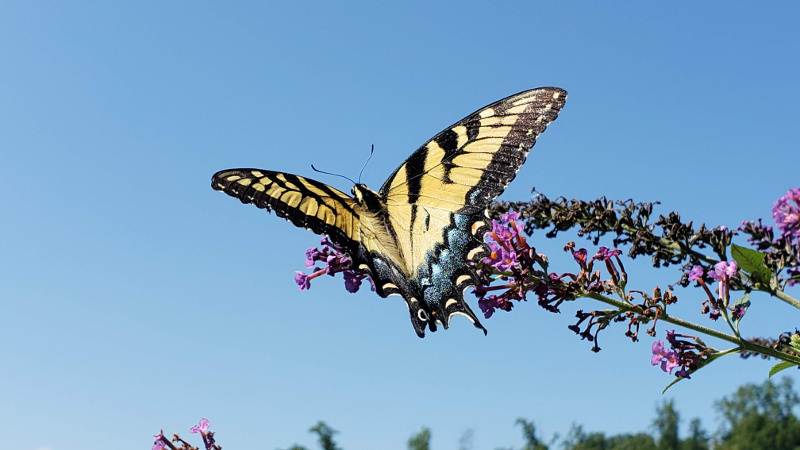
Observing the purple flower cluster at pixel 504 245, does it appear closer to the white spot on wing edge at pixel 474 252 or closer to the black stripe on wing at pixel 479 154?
the white spot on wing edge at pixel 474 252

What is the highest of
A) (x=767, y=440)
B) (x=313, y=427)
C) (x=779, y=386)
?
(x=313, y=427)

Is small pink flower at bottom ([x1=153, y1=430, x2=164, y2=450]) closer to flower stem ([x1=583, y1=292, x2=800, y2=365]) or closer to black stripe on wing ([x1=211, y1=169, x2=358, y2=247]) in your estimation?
black stripe on wing ([x1=211, y1=169, x2=358, y2=247])

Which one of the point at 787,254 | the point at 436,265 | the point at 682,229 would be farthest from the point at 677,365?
the point at 436,265

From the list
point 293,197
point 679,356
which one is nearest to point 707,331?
point 679,356

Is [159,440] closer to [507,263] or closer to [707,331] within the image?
[507,263]

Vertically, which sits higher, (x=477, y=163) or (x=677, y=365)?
(x=477, y=163)

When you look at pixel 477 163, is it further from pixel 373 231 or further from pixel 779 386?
pixel 779 386
